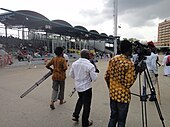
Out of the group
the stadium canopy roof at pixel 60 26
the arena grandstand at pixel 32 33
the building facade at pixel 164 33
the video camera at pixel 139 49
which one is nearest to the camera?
→ the video camera at pixel 139 49

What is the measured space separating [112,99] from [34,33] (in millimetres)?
35530

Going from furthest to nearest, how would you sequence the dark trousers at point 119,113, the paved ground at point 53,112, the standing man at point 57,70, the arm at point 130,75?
the standing man at point 57,70
the paved ground at point 53,112
the dark trousers at point 119,113
the arm at point 130,75

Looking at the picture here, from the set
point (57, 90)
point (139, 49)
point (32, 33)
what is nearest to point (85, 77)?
point (139, 49)

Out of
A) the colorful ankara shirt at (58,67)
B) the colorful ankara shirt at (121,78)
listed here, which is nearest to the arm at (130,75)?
the colorful ankara shirt at (121,78)

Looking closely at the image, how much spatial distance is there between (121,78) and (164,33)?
9788cm

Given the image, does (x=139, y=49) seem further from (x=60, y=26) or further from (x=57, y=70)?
(x=60, y=26)

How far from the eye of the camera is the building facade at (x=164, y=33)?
297ft

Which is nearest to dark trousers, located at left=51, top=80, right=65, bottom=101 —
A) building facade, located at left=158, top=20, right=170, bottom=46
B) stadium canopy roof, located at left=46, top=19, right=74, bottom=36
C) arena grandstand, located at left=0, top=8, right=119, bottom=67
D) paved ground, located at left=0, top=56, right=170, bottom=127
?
paved ground, located at left=0, top=56, right=170, bottom=127

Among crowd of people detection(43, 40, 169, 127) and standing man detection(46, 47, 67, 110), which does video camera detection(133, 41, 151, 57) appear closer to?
crowd of people detection(43, 40, 169, 127)

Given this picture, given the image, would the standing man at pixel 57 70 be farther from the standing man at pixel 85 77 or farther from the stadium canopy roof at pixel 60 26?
the stadium canopy roof at pixel 60 26

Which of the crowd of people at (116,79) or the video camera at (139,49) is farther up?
the video camera at (139,49)

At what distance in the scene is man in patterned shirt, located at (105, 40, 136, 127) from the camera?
327cm

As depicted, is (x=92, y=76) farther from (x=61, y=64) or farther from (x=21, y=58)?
(x=21, y=58)

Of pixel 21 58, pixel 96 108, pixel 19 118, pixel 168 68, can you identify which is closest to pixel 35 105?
pixel 19 118
